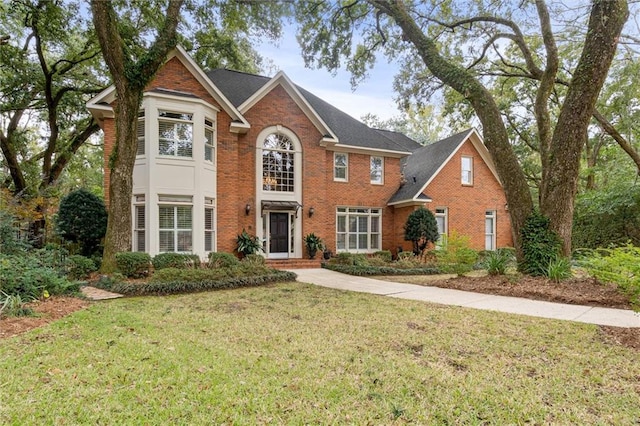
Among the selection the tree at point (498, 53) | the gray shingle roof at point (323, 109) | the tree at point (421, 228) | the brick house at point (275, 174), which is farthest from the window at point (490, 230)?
the tree at point (498, 53)

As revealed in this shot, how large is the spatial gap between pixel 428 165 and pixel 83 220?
626 inches

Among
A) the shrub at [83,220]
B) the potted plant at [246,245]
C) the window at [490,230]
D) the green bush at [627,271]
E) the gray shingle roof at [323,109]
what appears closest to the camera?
the green bush at [627,271]

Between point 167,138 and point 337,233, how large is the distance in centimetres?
875

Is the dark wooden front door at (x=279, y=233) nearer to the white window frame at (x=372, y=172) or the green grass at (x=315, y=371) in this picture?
the white window frame at (x=372, y=172)

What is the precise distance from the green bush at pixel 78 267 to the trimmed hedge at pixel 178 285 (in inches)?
44.5

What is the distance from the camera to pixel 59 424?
265 centimetres

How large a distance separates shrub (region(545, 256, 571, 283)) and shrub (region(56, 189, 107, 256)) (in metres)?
14.1

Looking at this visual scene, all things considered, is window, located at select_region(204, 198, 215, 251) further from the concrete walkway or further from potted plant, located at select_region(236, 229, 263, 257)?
the concrete walkway

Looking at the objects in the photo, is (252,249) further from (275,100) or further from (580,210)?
(580,210)

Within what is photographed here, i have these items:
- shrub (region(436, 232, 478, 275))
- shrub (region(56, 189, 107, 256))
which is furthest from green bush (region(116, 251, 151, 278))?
shrub (region(436, 232, 478, 275))

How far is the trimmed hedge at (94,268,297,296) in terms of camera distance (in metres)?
8.50

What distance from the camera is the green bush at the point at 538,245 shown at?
30.3ft

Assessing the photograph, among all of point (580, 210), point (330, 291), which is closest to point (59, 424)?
point (330, 291)

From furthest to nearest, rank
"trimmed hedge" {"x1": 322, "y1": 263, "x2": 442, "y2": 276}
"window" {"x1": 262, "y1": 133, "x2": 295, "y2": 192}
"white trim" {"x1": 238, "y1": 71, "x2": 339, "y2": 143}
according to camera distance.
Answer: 1. "window" {"x1": 262, "y1": 133, "x2": 295, "y2": 192}
2. "white trim" {"x1": 238, "y1": 71, "x2": 339, "y2": 143}
3. "trimmed hedge" {"x1": 322, "y1": 263, "x2": 442, "y2": 276}
